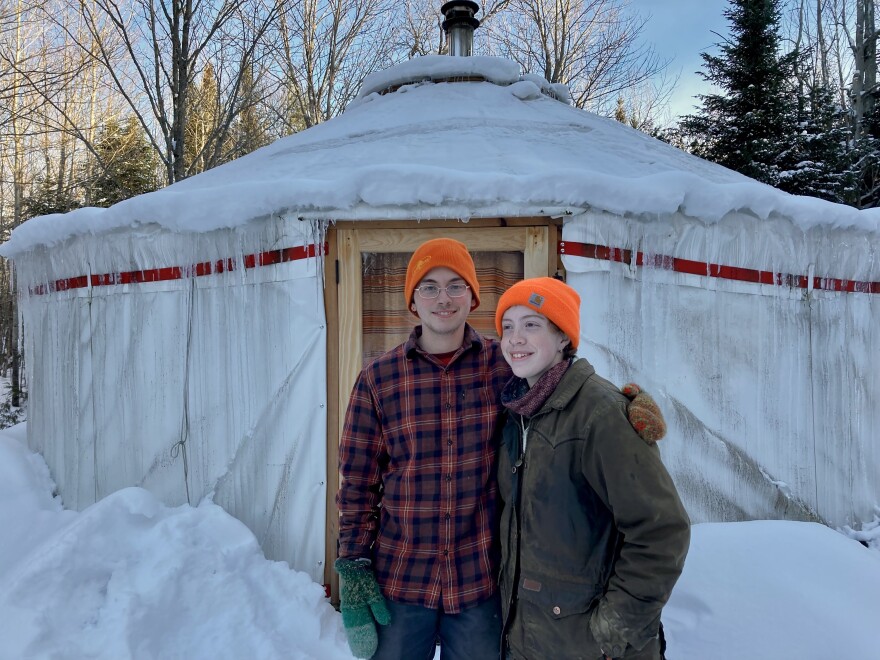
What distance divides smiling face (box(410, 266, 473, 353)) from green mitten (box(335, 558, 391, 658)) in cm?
52

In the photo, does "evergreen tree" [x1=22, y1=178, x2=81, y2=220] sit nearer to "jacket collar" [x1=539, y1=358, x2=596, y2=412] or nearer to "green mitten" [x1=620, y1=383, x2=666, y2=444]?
"jacket collar" [x1=539, y1=358, x2=596, y2=412]

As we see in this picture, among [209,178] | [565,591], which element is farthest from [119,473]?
[565,591]

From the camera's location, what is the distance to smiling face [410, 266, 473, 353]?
1.31 meters

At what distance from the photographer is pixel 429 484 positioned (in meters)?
1.28

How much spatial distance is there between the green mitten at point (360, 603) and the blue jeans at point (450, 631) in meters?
0.03

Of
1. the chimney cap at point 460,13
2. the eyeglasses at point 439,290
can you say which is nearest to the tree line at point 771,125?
the chimney cap at point 460,13

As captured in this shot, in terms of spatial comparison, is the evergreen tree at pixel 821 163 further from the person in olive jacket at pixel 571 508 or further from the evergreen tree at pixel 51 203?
the evergreen tree at pixel 51 203

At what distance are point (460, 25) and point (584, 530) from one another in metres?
4.36

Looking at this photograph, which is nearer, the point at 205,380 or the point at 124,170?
the point at 205,380

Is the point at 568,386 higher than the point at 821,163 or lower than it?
lower

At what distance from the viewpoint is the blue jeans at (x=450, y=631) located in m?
1.31

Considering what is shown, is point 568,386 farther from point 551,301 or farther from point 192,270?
point 192,270

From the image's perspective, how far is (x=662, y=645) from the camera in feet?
3.94

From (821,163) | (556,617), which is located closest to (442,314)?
(556,617)
